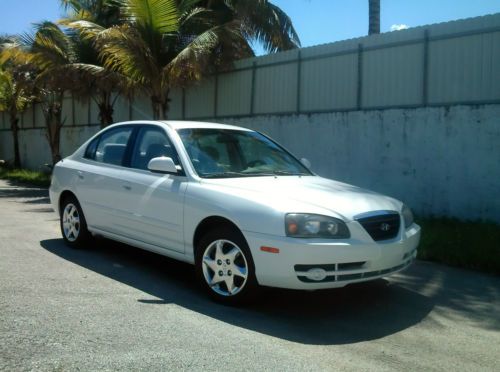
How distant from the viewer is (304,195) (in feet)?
15.9

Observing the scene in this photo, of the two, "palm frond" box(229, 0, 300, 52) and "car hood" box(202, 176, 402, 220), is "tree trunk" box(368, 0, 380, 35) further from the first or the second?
"car hood" box(202, 176, 402, 220)

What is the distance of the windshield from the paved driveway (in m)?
1.19

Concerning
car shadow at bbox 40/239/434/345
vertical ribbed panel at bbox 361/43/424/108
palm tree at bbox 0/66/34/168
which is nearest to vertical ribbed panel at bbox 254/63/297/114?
vertical ribbed panel at bbox 361/43/424/108

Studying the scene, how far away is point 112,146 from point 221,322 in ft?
9.80

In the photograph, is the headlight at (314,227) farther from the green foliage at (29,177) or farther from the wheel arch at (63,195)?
the green foliage at (29,177)

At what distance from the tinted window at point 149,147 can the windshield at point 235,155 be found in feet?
0.64

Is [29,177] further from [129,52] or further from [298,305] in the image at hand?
[298,305]

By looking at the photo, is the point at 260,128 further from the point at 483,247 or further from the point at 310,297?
the point at 310,297

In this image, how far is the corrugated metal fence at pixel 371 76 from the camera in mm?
9180

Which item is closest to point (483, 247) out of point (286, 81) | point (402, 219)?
point (402, 219)

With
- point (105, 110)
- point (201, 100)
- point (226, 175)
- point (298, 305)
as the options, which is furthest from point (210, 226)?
point (105, 110)

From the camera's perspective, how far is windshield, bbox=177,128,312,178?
18.2 feet

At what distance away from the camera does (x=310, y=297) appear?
210 inches

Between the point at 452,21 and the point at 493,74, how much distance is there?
3.95ft
